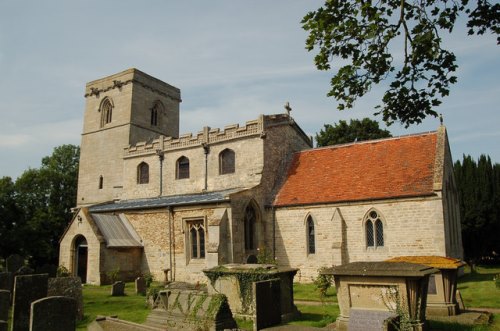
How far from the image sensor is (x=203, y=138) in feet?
87.9

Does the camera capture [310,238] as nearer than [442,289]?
No

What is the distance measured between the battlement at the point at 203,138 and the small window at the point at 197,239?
19.2ft

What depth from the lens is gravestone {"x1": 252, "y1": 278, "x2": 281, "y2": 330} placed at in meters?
10.4

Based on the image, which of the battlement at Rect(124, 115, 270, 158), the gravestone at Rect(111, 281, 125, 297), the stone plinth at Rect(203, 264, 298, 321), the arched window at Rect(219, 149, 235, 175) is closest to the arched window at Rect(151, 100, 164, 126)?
the battlement at Rect(124, 115, 270, 158)

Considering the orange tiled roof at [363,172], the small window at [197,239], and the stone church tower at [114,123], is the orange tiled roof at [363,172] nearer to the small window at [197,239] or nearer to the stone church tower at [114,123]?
the small window at [197,239]

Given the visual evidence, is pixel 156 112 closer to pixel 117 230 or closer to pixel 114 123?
pixel 114 123

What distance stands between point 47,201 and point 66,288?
3300 centimetres

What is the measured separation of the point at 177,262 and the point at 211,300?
497 inches

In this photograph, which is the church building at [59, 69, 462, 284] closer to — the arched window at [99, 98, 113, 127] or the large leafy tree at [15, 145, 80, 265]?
the arched window at [99, 98, 113, 127]

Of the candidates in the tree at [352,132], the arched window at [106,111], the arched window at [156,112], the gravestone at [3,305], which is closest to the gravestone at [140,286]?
the gravestone at [3,305]


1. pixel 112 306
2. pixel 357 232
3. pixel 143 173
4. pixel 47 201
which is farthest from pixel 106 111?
pixel 357 232

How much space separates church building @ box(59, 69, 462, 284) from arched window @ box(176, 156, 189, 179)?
0.07m

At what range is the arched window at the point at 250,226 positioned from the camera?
22.2m

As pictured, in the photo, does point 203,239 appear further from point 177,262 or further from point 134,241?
point 134,241
